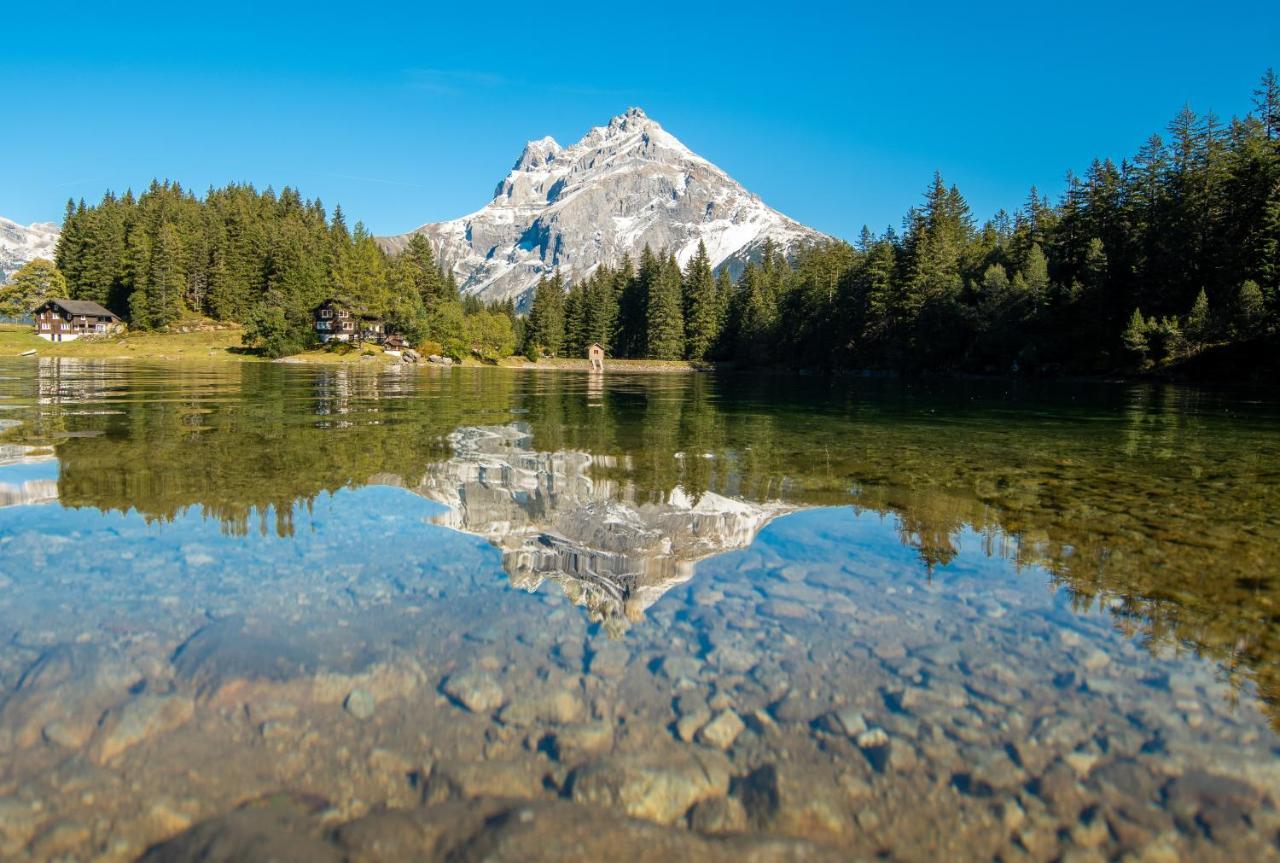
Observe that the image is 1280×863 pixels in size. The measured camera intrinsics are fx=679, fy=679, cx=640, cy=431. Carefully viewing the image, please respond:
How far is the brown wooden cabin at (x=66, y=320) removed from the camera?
99.6 meters

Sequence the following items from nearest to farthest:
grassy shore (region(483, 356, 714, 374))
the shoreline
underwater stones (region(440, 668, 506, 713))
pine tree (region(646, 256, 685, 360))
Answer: underwater stones (region(440, 668, 506, 713)), the shoreline, grassy shore (region(483, 356, 714, 374)), pine tree (region(646, 256, 685, 360))

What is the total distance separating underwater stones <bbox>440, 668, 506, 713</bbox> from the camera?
4.05 metres

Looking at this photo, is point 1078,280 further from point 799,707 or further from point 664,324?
point 799,707

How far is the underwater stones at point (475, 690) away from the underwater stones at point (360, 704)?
42 cm

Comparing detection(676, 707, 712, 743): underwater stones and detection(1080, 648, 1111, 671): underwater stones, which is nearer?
detection(676, 707, 712, 743): underwater stones

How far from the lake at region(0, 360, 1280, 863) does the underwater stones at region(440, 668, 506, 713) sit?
0.03 m

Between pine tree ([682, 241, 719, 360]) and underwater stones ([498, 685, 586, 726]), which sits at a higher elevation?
pine tree ([682, 241, 719, 360])

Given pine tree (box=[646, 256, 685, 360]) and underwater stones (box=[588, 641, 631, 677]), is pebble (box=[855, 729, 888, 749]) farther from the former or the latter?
pine tree (box=[646, 256, 685, 360])

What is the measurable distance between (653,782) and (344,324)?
10179 cm

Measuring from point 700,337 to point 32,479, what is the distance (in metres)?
113

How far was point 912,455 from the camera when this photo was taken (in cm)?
1461

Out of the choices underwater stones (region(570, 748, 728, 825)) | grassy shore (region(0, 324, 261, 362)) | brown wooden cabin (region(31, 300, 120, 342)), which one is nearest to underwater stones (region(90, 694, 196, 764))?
underwater stones (region(570, 748, 728, 825))

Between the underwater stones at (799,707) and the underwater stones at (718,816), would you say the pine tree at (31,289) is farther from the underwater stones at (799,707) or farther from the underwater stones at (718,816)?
the underwater stones at (718,816)

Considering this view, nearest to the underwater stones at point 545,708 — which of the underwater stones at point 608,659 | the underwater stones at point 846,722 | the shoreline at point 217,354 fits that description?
the underwater stones at point 608,659
